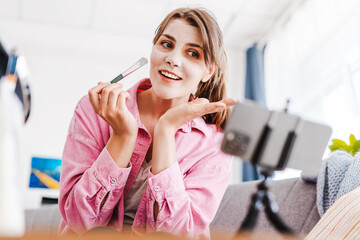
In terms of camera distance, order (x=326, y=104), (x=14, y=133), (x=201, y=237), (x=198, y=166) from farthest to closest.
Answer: (x=326, y=104) → (x=198, y=166) → (x=201, y=237) → (x=14, y=133)

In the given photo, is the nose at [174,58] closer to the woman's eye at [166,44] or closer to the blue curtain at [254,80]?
the woman's eye at [166,44]

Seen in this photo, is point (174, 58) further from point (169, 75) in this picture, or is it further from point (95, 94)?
point (95, 94)

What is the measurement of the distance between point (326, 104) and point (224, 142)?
2430mm

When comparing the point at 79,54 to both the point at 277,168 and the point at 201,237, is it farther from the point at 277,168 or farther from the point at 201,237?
the point at 277,168

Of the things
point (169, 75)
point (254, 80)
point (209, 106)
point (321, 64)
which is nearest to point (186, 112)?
point (209, 106)

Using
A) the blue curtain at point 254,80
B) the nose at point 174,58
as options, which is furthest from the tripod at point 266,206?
the blue curtain at point 254,80

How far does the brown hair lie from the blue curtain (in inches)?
88.1

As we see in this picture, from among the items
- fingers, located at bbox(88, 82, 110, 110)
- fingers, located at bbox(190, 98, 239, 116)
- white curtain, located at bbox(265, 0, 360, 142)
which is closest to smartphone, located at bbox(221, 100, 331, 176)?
fingers, located at bbox(190, 98, 239, 116)

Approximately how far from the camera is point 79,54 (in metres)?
3.61

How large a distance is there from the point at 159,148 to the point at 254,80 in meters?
2.82

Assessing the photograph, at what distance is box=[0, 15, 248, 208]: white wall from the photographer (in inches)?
133

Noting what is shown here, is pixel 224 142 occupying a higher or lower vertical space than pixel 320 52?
lower

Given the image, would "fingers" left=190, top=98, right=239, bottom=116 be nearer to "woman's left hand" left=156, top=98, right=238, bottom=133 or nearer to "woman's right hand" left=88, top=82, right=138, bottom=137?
"woman's left hand" left=156, top=98, right=238, bottom=133

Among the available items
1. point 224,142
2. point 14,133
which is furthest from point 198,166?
point 14,133
